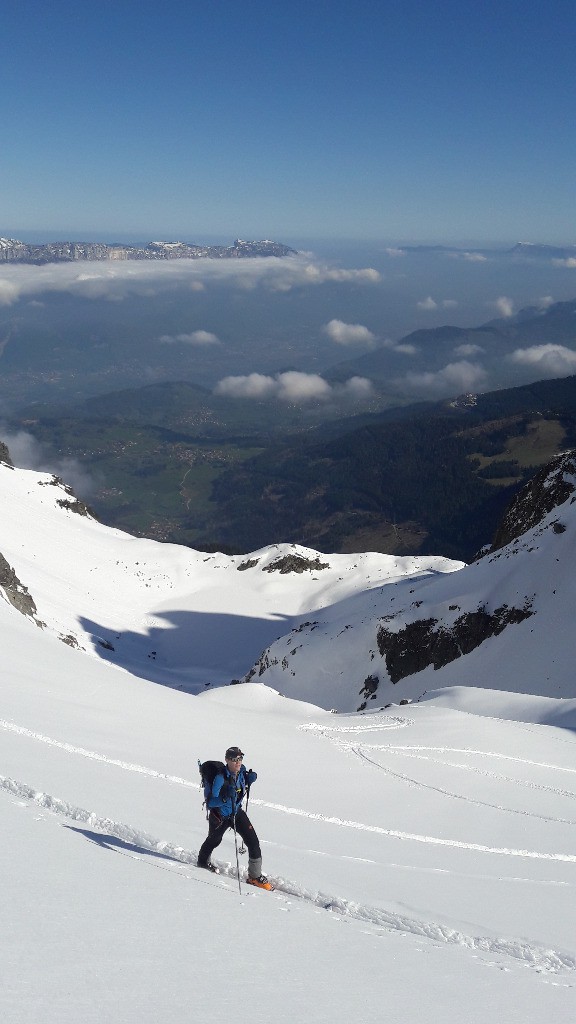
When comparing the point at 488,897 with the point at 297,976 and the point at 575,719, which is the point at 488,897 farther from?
the point at 575,719

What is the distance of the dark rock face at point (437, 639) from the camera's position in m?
52.9

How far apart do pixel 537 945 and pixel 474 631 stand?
153ft

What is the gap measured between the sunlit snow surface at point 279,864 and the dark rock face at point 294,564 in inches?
2624

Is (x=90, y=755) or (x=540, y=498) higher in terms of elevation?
(x=540, y=498)

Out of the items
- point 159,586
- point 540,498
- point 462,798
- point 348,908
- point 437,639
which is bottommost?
point 159,586

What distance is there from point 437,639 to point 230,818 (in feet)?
159

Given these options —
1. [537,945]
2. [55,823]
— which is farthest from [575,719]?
[55,823]

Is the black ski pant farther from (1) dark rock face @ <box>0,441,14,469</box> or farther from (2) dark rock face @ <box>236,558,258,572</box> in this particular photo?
(1) dark rock face @ <box>0,441,14,469</box>

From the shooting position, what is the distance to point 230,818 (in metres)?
9.57

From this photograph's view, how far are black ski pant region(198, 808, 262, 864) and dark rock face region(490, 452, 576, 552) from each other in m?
52.5

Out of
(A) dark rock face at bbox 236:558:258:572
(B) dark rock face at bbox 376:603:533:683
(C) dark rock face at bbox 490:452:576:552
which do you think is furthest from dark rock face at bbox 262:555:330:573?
(B) dark rock face at bbox 376:603:533:683

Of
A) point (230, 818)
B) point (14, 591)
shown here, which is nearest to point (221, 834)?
point (230, 818)

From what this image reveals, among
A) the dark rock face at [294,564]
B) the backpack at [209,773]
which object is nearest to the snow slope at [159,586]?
the dark rock face at [294,564]

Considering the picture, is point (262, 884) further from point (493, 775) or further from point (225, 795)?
point (493, 775)
